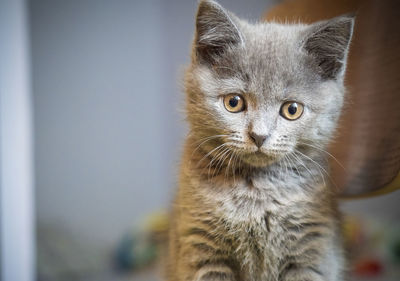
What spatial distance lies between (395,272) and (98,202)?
155 cm

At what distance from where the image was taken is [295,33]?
1032 millimetres

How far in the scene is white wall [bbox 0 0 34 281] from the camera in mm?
1945

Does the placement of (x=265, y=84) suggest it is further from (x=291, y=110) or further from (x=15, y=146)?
(x=15, y=146)

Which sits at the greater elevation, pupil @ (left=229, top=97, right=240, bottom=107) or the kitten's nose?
pupil @ (left=229, top=97, right=240, bottom=107)

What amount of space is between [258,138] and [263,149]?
32 millimetres

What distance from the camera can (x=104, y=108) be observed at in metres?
2.31

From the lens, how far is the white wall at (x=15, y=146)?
1.95 metres

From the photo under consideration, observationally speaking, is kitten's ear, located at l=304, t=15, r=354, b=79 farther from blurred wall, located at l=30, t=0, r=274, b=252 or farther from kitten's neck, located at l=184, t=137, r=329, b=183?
blurred wall, located at l=30, t=0, r=274, b=252

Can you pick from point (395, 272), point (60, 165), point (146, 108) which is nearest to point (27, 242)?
point (60, 165)

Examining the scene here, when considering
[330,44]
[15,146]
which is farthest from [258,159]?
[15,146]

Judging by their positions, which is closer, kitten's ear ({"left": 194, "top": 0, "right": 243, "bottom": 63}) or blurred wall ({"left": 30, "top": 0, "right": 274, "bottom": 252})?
kitten's ear ({"left": 194, "top": 0, "right": 243, "bottom": 63})

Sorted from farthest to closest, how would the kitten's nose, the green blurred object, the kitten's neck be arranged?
the green blurred object < the kitten's neck < the kitten's nose

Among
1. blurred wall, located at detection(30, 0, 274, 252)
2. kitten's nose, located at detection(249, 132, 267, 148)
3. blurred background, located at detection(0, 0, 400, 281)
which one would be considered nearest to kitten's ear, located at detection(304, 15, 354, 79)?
kitten's nose, located at detection(249, 132, 267, 148)

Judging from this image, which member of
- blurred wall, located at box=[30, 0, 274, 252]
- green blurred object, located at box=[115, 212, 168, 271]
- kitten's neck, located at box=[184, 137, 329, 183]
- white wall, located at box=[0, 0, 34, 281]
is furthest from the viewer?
green blurred object, located at box=[115, 212, 168, 271]
